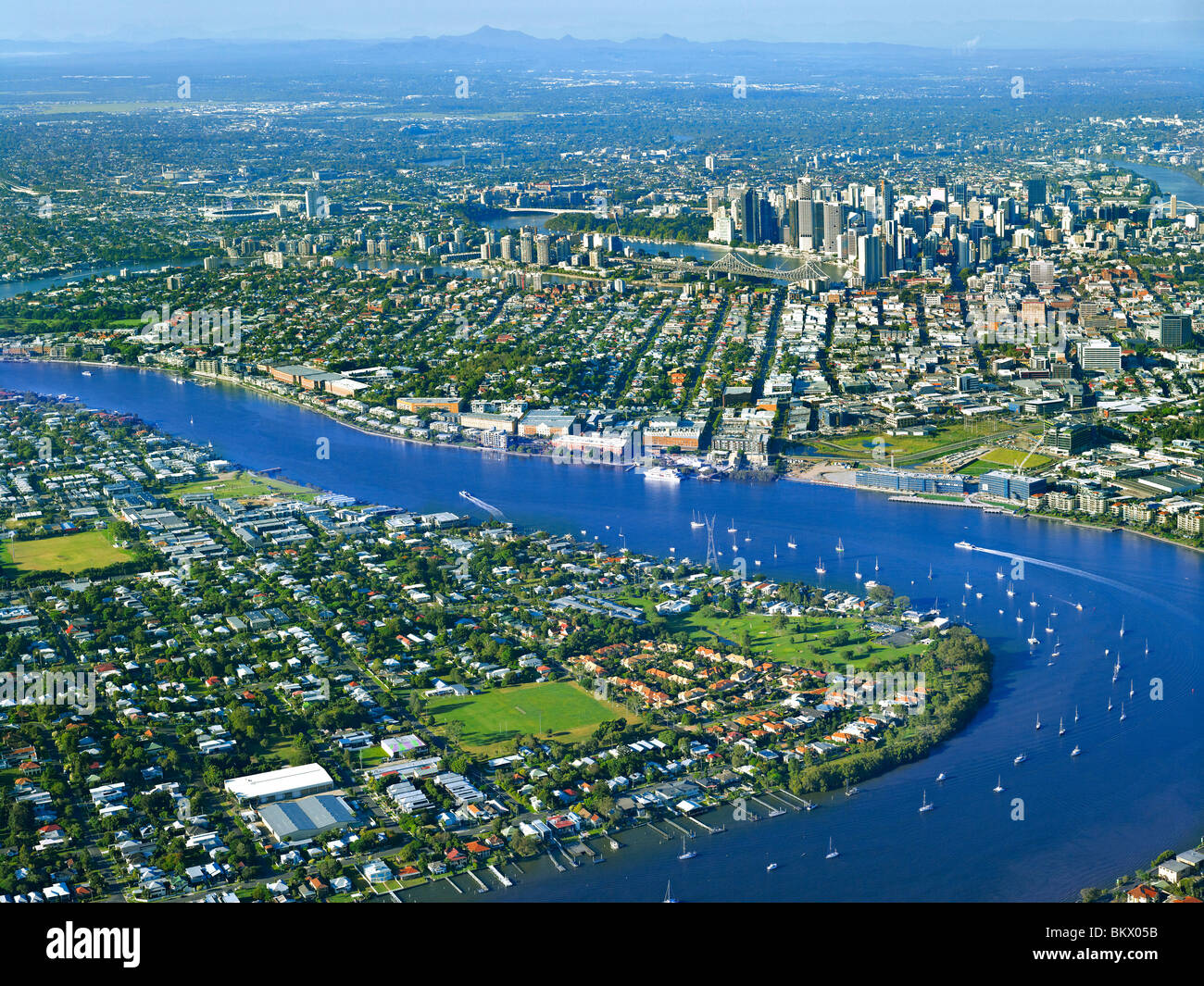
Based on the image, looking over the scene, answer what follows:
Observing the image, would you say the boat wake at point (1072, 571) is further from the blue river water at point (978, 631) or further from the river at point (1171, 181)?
the river at point (1171, 181)

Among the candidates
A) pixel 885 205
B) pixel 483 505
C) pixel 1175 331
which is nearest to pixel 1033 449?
pixel 483 505

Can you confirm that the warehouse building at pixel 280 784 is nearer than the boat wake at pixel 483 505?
Yes

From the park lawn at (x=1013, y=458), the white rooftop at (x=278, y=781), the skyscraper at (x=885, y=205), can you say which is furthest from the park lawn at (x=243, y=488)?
the skyscraper at (x=885, y=205)

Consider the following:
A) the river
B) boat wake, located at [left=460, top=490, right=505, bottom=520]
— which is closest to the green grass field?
boat wake, located at [left=460, top=490, right=505, bottom=520]

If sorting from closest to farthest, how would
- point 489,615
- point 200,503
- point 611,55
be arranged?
point 489,615 → point 200,503 → point 611,55
